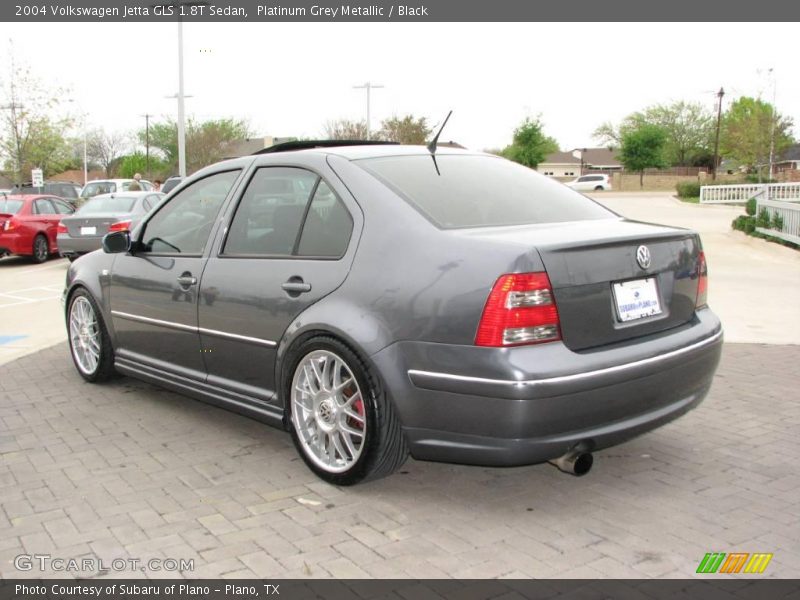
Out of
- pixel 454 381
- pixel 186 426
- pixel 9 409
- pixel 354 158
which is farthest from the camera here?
pixel 9 409

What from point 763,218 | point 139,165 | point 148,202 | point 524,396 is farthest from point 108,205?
point 139,165

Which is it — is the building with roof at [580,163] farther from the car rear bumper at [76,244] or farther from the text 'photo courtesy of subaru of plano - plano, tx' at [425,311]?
the text 'photo courtesy of subaru of plano - plano, tx' at [425,311]

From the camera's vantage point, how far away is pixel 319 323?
3848 mm

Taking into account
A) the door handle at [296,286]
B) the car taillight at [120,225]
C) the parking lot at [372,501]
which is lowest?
the parking lot at [372,501]

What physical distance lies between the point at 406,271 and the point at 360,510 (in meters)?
1.14

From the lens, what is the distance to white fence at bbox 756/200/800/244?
1565 centimetres

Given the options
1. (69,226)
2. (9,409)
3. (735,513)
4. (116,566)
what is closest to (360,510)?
(116,566)

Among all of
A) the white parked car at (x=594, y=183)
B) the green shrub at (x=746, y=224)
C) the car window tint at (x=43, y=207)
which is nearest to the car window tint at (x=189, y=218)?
the car window tint at (x=43, y=207)

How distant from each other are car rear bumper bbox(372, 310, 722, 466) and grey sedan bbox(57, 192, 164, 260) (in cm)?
1145

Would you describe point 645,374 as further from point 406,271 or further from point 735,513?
point 406,271

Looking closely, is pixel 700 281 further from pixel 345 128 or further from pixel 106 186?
pixel 345 128

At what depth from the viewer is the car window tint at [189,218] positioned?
4.89 m

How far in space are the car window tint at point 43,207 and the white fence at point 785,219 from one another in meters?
15.3

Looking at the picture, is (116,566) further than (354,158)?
No
